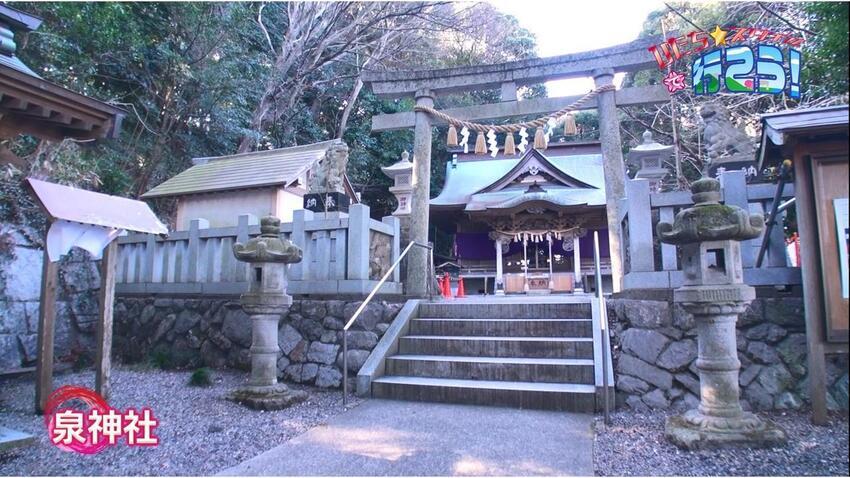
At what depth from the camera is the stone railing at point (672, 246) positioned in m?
4.70

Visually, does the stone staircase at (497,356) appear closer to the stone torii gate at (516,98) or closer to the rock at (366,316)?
the rock at (366,316)

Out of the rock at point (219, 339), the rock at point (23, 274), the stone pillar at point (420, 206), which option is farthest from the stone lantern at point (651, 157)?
the rock at point (23, 274)

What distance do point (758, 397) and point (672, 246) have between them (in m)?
1.68

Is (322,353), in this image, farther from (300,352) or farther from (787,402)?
(787,402)

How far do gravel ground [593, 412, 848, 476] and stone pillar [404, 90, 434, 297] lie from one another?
4.16 meters

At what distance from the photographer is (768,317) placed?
4.61m

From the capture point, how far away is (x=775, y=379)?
4.46 metres

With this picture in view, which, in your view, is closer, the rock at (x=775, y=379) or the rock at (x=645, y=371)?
the rock at (x=775, y=379)

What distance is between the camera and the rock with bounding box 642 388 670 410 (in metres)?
4.75

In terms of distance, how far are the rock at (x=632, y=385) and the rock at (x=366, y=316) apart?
322 centimetres

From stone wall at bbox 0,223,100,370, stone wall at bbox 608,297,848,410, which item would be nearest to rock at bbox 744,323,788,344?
stone wall at bbox 608,297,848,410

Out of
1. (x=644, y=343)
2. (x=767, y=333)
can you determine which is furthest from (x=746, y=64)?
(x=644, y=343)

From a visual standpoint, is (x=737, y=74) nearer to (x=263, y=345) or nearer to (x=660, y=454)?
(x=660, y=454)

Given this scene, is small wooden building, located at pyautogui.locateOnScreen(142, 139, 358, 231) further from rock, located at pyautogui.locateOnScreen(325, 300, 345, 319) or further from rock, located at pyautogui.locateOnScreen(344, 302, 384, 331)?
rock, located at pyautogui.locateOnScreen(344, 302, 384, 331)
